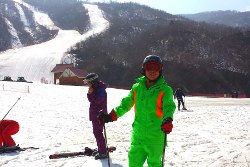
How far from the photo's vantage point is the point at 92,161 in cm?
819

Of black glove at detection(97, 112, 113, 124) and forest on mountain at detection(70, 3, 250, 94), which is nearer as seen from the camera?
black glove at detection(97, 112, 113, 124)

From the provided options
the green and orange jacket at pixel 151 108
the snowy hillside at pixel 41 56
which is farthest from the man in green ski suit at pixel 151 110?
the snowy hillside at pixel 41 56

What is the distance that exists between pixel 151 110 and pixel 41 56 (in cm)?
9755

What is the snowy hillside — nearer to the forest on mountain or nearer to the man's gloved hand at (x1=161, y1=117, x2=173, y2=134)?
the forest on mountain

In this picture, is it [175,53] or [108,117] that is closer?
[108,117]

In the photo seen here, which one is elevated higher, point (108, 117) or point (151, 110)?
point (151, 110)

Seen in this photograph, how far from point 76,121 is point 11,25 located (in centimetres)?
12940

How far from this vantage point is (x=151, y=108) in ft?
16.9

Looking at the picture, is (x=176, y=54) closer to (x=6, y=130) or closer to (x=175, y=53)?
(x=175, y=53)

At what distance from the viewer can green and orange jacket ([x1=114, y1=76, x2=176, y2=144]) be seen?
201 inches

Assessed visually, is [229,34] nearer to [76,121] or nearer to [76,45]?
[76,45]

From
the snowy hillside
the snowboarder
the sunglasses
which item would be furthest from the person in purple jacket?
the snowy hillside

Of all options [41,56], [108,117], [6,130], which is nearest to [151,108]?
[108,117]

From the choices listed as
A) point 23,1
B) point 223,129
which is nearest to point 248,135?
point 223,129
